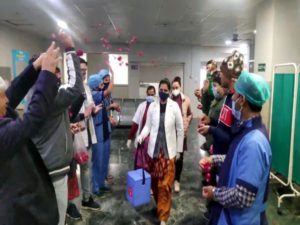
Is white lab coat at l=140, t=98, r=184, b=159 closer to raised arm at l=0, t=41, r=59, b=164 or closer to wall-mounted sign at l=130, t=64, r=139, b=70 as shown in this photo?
raised arm at l=0, t=41, r=59, b=164

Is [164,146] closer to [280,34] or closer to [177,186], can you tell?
[177,186]

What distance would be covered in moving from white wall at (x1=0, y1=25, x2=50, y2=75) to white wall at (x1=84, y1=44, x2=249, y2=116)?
76.9 inches

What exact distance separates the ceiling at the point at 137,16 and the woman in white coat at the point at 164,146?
8.19 feet

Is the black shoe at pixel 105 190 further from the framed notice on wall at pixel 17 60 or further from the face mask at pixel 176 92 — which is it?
the framed notice on wall at pixel 17 60

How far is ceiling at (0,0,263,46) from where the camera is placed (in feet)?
A: 14.8

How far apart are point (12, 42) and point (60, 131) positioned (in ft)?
21.5

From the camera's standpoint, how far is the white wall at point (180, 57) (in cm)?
972


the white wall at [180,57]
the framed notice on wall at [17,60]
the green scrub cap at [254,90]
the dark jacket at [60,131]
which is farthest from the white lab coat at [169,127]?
the white wall at [180,57]

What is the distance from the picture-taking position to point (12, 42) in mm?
6938

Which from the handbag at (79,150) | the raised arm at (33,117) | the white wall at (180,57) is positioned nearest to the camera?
the raised arm at (33,117)

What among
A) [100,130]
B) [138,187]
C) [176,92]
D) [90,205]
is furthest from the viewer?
[176,92]

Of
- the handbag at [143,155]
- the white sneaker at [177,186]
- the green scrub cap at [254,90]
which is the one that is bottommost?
the white sneaker at [177,186]

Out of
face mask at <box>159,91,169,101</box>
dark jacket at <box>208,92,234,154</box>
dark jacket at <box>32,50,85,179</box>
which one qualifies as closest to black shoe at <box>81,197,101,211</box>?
face mask at <box>159,91,169,101</box>

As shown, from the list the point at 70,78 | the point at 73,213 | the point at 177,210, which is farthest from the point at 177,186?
the point at 70,78
